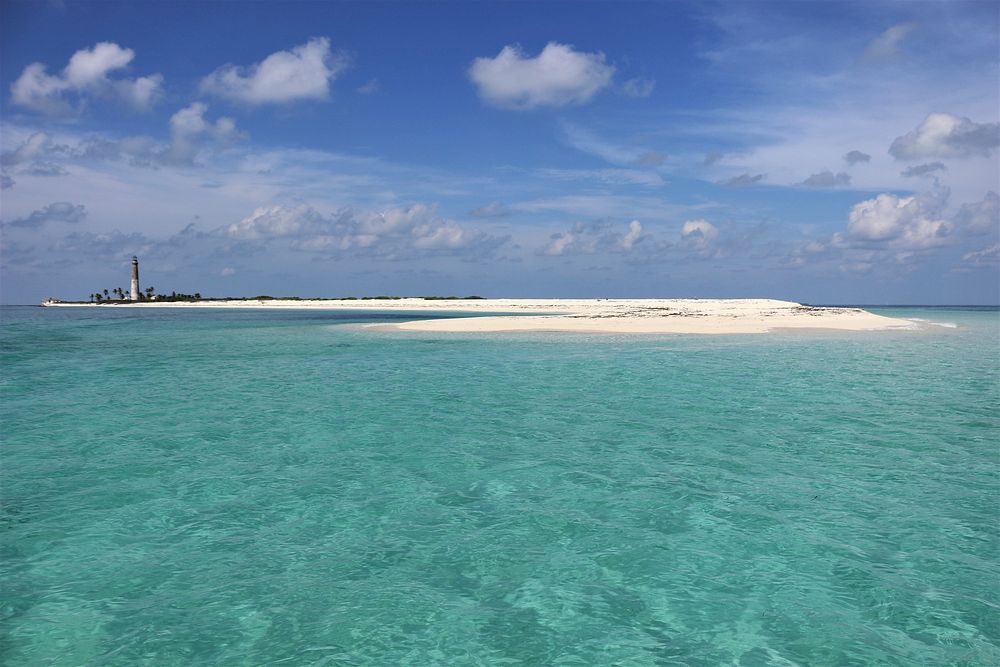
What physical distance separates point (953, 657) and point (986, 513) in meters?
5.03

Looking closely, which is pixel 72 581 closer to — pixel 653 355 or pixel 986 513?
pixel 986 513

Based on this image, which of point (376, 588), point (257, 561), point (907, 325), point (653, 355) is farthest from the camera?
point (907, 325)

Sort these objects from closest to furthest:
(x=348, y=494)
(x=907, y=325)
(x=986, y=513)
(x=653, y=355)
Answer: (x=986, y=513)
(x=348, y=494)
(x=653, y=355)
(x=907, y=325)

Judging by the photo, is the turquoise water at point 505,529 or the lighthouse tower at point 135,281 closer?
the turquoise water at point 505,529

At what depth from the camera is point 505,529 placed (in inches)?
364

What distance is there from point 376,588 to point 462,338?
134ft

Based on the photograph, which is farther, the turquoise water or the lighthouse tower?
the lighthouse tower

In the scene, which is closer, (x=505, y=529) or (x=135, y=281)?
(x=505, y=529)

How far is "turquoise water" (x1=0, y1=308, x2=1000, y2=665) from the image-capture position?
6.39m

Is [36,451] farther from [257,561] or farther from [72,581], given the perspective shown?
[257,561]

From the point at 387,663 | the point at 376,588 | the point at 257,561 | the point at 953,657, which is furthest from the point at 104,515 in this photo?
the point at 953,657

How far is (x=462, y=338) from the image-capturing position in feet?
157

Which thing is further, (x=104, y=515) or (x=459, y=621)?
(x=104, y=515)

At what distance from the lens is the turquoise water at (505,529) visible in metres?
6.39
